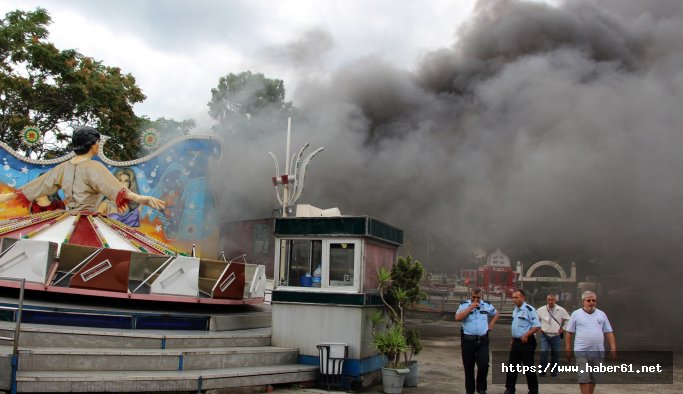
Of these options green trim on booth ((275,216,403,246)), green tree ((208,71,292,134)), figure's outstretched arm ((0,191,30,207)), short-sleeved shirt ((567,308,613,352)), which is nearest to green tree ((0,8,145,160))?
green tree ((208,71,292,134))

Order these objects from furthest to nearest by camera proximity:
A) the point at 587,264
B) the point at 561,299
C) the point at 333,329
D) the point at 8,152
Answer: the point at 561,299, the point at 587,264, the point at 8,152, the point at 333,329

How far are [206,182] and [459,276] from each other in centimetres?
2416

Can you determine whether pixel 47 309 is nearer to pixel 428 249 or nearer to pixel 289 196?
pixel 289 196

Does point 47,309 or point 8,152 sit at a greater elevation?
point 8,152

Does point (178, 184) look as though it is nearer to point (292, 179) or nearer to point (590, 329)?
point (292, 179)

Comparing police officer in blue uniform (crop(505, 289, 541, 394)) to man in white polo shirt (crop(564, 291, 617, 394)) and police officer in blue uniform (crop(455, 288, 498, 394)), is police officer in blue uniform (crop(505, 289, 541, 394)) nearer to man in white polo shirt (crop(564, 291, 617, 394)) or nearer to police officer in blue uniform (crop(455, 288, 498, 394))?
police officer in blue uniform (crop(455, 288, 498, 394))

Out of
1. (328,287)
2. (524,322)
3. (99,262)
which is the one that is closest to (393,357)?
(328,287)

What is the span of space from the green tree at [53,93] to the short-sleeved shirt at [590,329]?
66.0 ft

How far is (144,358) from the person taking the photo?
318 inches

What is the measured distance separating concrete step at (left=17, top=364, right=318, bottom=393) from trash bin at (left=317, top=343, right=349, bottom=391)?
322 mm

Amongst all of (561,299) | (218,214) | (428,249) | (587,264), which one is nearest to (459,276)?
(428,249)

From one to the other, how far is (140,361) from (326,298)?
3.19 meters

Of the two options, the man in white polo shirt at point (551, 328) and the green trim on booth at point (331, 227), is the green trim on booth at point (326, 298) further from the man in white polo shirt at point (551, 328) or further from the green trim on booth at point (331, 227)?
the man in white polo shirt at point (551, 328)

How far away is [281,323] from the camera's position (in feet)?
33.4
